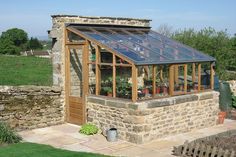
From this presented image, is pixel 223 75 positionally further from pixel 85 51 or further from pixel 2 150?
pixel 2 150

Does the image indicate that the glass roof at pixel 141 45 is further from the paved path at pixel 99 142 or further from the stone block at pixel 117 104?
the paved path at pixel 99 142

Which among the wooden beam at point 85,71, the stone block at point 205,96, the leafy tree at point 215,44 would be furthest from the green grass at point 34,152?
the leafy tree at point 215,44

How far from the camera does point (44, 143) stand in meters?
10.8

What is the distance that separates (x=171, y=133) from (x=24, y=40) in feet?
181

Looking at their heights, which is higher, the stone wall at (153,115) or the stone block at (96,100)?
the stone block at (96,100)

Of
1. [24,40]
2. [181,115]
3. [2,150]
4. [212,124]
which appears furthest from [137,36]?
[24,40]

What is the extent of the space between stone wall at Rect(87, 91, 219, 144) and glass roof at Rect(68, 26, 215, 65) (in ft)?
4.26

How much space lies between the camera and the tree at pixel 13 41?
54.0 metres

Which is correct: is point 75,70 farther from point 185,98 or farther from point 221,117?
point 221,117

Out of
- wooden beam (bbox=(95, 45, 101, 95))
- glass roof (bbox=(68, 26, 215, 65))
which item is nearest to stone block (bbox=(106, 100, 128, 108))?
wooden beam (bbox=(95, 45, 101, 95))

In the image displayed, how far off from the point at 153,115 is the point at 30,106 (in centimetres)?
430

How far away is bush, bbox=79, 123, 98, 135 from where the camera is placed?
1183cm

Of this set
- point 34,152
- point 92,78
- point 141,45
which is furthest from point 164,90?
point 34,152

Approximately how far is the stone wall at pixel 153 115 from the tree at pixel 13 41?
44687 mm
